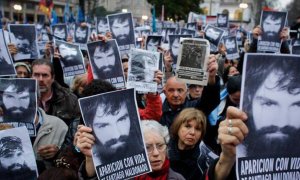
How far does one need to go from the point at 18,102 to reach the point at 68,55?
285 centimetres

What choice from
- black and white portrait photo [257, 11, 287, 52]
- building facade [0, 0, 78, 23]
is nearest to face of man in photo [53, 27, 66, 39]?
black and white portrait photo [257, 11, 287, 52]

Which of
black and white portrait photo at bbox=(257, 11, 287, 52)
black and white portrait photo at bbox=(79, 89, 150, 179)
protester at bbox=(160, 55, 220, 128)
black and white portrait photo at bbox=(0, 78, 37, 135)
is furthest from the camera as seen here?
black and white portrait photo at bbox=(257, 11, 287, 52)

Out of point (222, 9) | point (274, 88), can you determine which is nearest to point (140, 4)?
point (274, 88)

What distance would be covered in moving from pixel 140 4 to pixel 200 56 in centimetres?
612

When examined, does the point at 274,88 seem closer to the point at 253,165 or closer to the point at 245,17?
the point at 253,165

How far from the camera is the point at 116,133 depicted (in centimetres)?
249

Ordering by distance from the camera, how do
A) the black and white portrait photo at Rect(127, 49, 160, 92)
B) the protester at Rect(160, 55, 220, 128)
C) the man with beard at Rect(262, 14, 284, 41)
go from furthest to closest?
the man with beard at Rect(262, 14, 284, 41) → the black and white portrait photo at Rect(127, 49, 160, 92) → the protester at Rect(160, 55, 220, 128)

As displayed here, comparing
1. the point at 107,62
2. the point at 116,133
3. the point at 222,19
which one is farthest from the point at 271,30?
the point at 222,19

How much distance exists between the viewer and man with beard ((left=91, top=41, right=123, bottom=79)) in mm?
4945

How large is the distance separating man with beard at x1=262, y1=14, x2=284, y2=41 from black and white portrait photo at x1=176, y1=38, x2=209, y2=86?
11.6 feet

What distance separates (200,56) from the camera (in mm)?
3301

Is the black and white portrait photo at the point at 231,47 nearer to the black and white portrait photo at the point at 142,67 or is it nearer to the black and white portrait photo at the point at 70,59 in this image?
the black and white portrait photo at the point at 70,59

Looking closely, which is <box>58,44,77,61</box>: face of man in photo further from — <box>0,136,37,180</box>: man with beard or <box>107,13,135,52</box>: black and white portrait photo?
<box>0,136,37,180</box>: man with beard

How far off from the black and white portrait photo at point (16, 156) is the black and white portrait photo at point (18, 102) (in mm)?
548
